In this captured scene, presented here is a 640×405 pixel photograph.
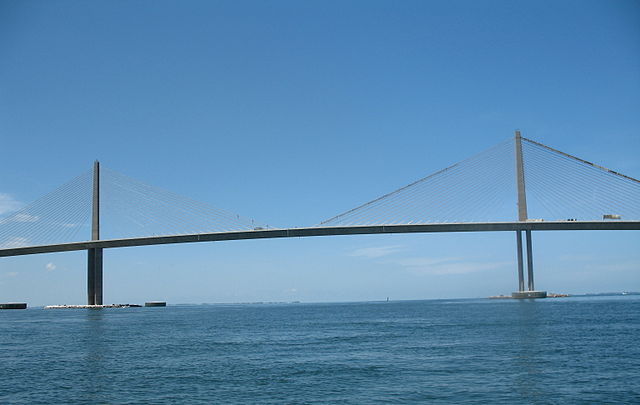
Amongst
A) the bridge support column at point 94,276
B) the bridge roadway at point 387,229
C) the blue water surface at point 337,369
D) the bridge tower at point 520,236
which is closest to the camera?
the blue water surface at point 337,369

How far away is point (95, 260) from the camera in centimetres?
9650

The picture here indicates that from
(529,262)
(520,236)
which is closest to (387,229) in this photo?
(520,236)

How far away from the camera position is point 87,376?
75.3 ft

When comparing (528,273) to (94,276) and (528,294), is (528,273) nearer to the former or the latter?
(528,294)

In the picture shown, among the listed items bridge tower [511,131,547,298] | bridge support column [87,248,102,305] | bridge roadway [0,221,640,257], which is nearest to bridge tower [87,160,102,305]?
bridge support column [87,248,102,305]

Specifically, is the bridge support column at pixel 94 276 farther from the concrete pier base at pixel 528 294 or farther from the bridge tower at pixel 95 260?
the concrete pier base at pixel 528 294

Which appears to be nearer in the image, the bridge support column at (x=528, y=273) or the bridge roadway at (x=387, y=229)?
the bridge roadway at (x=387, y=229)

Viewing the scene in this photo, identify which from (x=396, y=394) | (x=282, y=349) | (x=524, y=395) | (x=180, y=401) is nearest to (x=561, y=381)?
(x=524, y=395)

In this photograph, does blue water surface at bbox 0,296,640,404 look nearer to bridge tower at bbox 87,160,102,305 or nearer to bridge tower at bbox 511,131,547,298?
bridge tower at bbox 511,131,547,298

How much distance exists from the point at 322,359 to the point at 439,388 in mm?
8495

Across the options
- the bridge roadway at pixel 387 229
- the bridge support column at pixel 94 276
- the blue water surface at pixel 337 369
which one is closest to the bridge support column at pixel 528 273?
the bridge roadway at pixel 387 229

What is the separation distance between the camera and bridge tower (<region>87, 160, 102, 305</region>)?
97.1 m

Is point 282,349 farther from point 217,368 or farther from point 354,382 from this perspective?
point 354,382

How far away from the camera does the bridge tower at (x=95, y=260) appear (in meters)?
97.1
